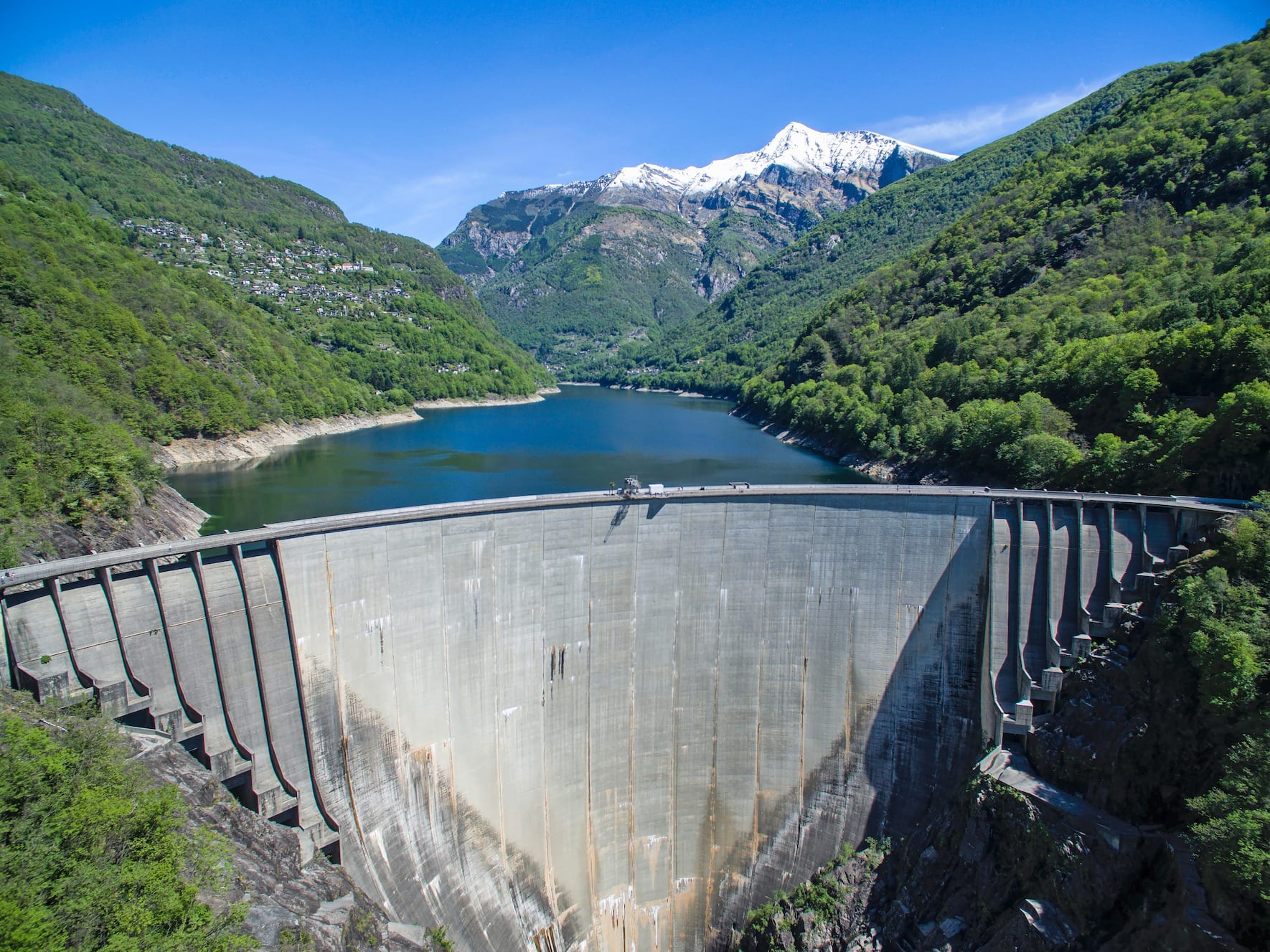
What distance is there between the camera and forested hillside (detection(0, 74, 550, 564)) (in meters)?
28.0

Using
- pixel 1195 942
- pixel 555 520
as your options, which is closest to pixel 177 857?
pixel 555 520

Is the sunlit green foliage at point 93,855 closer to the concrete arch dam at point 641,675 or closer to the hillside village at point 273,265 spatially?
the concrete arch dam at point 641,675

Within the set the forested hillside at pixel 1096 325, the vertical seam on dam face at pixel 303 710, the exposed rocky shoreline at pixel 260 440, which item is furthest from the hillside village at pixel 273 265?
the vertical seam on dam face at pixel 303 710

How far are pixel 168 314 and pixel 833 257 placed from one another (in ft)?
501

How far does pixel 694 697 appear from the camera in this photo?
21.6 meters

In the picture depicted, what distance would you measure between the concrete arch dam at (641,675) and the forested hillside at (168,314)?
1103cm

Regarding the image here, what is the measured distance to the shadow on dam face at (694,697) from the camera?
19219 mm

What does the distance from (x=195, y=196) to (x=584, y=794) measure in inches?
5915

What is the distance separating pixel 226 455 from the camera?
53.8 meters

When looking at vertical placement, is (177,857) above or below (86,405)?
below

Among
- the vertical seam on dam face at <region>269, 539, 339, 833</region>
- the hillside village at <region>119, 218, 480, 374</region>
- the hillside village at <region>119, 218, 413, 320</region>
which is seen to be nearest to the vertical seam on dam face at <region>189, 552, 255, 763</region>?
the vertical seam on dam face at <region>269, 539, 339, 833</region>

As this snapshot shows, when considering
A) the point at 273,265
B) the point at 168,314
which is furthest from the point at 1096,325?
the point at 273,265

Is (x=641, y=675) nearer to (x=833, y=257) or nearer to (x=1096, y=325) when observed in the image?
(x=1096, y=325)

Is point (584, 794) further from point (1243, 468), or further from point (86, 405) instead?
point (86, 405)
